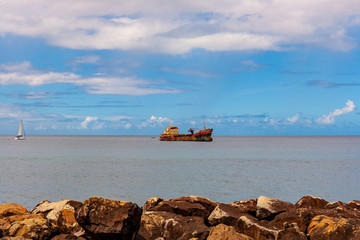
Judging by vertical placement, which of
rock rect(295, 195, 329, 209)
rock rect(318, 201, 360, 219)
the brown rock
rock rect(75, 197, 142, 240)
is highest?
rock rect(75, 197, 142, 240)

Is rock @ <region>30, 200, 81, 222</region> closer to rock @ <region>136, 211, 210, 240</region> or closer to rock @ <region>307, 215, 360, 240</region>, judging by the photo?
rock @ <region>136, 211, 210, 240</region>

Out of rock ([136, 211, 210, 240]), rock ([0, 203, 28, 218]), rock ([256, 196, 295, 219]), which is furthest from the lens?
rock ([0, 203, 28, 218])

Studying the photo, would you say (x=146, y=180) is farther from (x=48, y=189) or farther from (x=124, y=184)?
(x=48, y=189)

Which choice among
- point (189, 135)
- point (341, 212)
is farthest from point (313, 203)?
point (189, 135)

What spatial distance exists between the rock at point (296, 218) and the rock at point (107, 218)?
402 centimetres

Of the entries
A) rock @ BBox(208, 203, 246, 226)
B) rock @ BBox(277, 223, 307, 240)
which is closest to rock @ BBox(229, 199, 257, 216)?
rock @ BBox(208, 203, 246, 226)

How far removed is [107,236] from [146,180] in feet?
83.7

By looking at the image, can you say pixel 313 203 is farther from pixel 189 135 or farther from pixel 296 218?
pixel 189 135

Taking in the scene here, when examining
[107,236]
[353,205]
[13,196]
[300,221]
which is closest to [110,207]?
[107,236]

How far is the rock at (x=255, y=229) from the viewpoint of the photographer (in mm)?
8812

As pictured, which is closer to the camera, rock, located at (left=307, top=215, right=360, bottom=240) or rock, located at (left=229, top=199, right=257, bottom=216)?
rock, located at (left=307, top=215, right=360, bottom=240)

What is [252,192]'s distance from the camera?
89.5ft

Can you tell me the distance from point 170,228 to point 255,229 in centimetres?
217

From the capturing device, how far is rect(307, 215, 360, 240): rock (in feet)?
27.0
